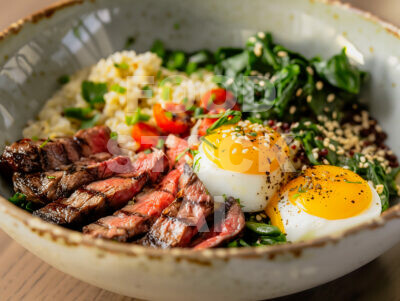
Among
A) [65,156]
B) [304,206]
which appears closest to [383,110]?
[304,206]

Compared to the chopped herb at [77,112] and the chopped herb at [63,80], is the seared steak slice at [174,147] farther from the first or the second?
the chopped herb at [63,80]

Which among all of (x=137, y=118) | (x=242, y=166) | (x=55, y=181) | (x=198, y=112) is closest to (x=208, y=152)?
(x=242, y=166)

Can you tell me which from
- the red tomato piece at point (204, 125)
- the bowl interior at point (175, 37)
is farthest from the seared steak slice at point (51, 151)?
the red tomato piece at point (204, 125)

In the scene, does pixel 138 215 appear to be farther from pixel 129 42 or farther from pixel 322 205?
pixel 129 42

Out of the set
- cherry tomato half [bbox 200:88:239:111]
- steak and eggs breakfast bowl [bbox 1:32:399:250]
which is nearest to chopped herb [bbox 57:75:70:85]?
steak and eggs breakfast bowl [bbox 1:32:399:250]

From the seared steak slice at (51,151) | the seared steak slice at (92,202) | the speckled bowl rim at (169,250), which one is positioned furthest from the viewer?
the seared steak slice at (51,151)
